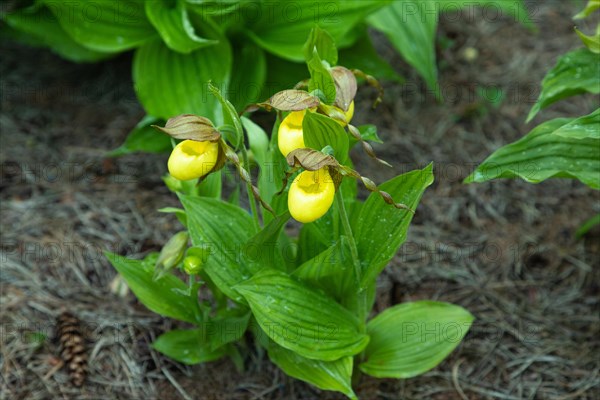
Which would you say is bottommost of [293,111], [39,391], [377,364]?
[39,391]

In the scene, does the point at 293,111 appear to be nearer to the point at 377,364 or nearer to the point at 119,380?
the point at 377,364

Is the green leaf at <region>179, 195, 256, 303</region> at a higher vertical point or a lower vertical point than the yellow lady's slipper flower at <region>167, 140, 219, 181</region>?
lower

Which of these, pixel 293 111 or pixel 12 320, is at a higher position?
pixel 293 111

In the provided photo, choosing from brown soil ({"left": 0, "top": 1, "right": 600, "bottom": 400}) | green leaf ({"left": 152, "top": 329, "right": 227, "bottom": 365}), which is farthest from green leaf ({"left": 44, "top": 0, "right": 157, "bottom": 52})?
green leaf ({"left": 152, "top": 329, "right": 227, "bottom": 365})

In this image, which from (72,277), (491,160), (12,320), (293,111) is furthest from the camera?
(72,277)

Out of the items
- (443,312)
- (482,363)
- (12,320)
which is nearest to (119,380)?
(12,320)

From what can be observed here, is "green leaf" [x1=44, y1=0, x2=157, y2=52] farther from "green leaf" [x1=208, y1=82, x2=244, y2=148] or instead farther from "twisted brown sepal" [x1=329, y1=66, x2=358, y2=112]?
"twisted brown sepal" [x1=329, y1=66, x2=358, y2=112]

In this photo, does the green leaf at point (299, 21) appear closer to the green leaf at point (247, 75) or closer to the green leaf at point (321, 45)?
the green leaf at point (247, 75)
